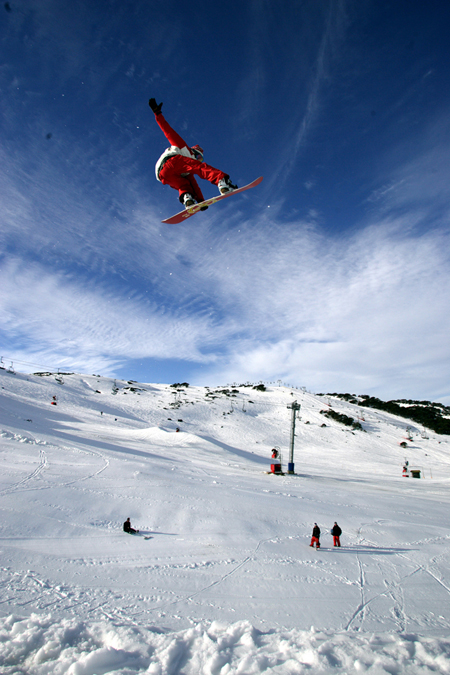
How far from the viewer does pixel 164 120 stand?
263 inches

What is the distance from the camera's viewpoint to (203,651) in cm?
466

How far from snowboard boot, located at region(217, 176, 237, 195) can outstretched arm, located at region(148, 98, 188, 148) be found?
109cm

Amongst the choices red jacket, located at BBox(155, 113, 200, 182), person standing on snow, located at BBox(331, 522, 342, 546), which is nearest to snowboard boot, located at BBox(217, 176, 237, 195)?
red jacket, located at BBox(155, 113, 200, 182)

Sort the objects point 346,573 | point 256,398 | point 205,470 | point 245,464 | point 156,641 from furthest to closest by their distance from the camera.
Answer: point 256,398 → point 245,464 → point 205,470 → point 346,573 → point 156,641

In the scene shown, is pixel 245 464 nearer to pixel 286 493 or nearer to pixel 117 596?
pixel 286 493

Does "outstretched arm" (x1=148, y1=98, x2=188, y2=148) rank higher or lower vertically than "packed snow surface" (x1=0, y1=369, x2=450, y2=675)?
higher

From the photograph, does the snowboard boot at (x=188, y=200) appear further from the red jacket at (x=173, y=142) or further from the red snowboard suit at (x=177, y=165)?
the red jacket at (x=173, y=142)

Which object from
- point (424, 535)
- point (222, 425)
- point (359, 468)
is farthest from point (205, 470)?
point (222, 425)

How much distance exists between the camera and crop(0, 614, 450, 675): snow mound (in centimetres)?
429

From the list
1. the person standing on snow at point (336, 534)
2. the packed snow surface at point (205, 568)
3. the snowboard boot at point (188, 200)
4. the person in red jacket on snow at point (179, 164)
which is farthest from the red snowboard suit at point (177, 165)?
the person standing on snow at point (336, 534)

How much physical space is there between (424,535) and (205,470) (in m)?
11.5

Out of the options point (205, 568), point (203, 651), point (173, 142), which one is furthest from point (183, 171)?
point (205, 568)

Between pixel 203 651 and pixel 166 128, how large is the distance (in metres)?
9.44

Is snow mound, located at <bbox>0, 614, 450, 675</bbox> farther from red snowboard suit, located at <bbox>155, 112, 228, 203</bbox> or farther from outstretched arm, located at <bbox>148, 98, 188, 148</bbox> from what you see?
outstretched arm, located at <bbox>148, 98, 188, 148</bbox>
